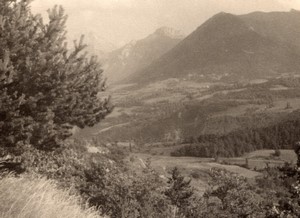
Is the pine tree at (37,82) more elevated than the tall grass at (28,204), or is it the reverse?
the pine tree at (37,82)

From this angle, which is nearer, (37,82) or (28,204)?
(28,204)

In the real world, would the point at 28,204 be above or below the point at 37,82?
below

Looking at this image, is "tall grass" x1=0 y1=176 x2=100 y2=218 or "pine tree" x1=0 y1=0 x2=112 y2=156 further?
"pine tree" x1=0 y1=0 x2=112 y2=156

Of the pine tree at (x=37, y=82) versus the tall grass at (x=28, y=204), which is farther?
the pine tree at (x=37, y=82)

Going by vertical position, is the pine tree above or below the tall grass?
above

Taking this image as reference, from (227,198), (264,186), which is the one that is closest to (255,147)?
(264,186)

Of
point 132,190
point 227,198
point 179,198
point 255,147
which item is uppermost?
point 132,190

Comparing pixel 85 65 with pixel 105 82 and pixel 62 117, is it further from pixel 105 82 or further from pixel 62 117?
pixel 62 117

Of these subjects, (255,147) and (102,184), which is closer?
(102,184)
